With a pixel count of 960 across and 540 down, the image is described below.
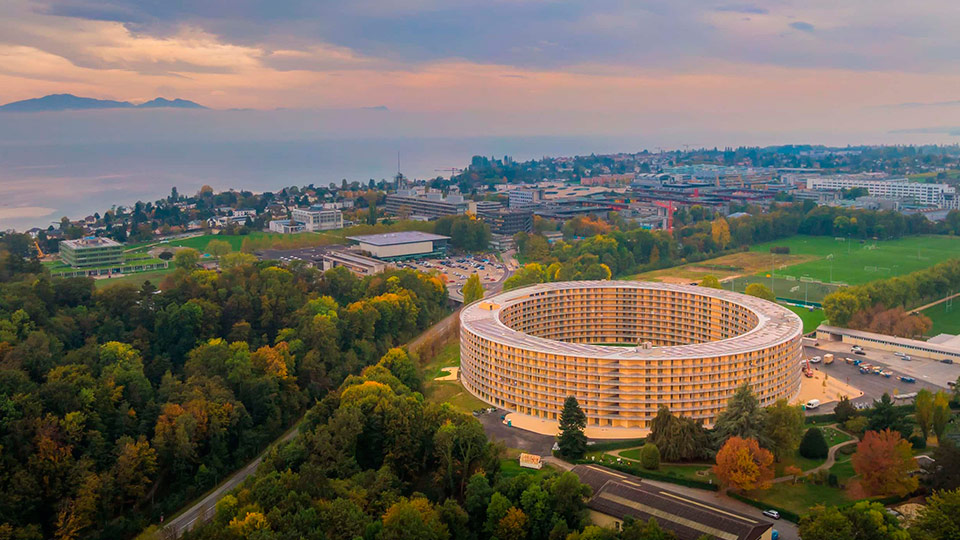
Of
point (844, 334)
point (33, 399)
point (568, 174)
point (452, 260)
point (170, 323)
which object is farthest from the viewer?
point (568, 174)

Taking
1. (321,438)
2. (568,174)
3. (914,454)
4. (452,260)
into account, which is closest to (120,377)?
(321,438)

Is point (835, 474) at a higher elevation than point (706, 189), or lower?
lower

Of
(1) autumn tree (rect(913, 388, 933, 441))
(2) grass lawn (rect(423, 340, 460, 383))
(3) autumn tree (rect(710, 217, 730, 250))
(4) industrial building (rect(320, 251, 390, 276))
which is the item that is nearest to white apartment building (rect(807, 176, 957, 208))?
(3) autumn tree (rect(710, 217, 730, 250))

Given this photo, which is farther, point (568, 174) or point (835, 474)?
point (568, 174)

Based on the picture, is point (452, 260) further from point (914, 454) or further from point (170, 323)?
point (914, 454)

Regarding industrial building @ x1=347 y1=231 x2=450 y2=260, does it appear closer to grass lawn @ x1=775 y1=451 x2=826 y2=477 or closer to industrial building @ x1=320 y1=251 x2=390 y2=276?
industrial building @ x1=320 y1=251 x2=390 y2=276

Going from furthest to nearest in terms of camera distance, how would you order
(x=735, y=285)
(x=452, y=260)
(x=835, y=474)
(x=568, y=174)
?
(x=568, y=174)
(x=452, y=260)
(x=735, y=285)
(x=835, y=474)

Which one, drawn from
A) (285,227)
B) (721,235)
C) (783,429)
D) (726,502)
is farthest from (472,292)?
(285,227)

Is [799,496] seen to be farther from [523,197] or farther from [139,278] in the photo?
[523,197]
